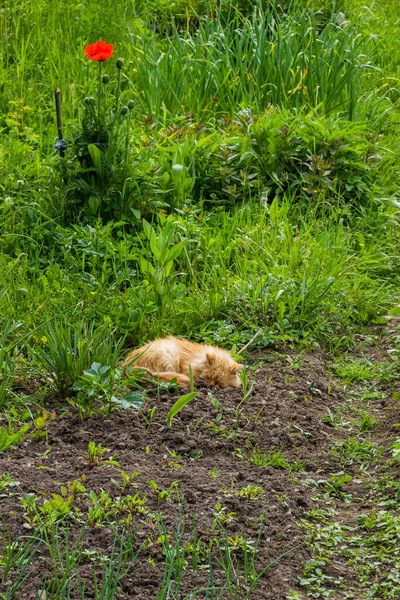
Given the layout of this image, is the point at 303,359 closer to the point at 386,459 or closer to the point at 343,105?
the point at 386,459

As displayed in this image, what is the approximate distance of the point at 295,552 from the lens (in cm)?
329

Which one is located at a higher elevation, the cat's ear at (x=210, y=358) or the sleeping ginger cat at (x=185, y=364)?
the cat's ear at (x=210, y=358)

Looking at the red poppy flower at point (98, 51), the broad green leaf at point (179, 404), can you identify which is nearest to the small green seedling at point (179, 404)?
the broad green leaf at point (179, 404)

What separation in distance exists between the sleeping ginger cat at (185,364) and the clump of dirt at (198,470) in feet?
0.25

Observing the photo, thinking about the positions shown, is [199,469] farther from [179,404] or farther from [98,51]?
[98,51]

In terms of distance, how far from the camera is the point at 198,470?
12.3 ft

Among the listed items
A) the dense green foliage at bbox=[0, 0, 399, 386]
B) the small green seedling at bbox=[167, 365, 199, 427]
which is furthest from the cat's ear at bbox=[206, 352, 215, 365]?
the dense green foliage at bbox=[0, 0, 399, 386]

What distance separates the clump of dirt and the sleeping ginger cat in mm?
76

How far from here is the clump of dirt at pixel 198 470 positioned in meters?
3.16

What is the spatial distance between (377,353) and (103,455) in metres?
2.00

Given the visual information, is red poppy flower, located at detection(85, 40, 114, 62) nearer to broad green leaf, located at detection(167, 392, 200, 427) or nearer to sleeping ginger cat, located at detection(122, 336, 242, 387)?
sleeping ginger cat, located at detection(122, 336, 242, 387)

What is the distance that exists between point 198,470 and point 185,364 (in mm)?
847

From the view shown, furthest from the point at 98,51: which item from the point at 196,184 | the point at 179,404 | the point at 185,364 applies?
the point at 179,404

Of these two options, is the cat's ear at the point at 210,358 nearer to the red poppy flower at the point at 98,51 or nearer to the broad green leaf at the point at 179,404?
the broad green leaf at the point at 179,404
